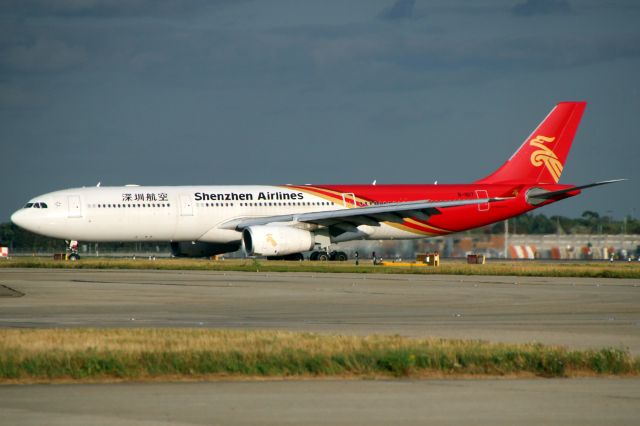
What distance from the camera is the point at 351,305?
25.4 metres

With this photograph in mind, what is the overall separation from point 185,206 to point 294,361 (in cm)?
4007

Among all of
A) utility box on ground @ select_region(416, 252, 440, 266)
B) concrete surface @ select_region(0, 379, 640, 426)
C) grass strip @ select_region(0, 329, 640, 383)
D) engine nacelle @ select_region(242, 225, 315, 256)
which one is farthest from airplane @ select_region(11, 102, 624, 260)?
concrete surface @ select_region(0, 379, 640, 426)

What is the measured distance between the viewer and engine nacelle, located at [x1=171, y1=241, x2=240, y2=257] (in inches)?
2221

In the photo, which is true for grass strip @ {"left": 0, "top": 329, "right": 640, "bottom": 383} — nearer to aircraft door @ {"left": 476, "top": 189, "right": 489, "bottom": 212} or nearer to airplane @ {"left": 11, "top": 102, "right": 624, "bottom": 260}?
airplane @ {"left": 11, "top": 102, "right": 624, "bottom": 260}

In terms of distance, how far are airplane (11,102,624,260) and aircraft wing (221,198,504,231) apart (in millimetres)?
48

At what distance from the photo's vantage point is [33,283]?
33.8 meters

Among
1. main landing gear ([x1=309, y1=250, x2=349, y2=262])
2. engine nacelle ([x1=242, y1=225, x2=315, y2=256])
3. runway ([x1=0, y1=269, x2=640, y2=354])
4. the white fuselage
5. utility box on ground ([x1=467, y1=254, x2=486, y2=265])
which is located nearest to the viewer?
runway ([x1=0, y1=269, x2=640, y2=354])

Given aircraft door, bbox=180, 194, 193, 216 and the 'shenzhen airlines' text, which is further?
the 'shenzhen airlines' text

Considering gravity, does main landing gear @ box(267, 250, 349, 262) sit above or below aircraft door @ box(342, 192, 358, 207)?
below

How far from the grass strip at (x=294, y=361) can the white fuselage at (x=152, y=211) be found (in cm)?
3763

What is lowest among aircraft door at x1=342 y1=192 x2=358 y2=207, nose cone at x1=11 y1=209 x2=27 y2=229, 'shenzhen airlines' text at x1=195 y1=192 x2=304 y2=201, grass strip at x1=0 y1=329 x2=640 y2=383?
grass strip at x1=0 y1=329 x2=640 y2=383

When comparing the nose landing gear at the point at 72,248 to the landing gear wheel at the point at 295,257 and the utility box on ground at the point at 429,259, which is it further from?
the utility box on ground at the point at 429,259

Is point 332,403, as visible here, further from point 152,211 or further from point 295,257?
point 295,257

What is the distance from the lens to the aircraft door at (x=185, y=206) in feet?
176
